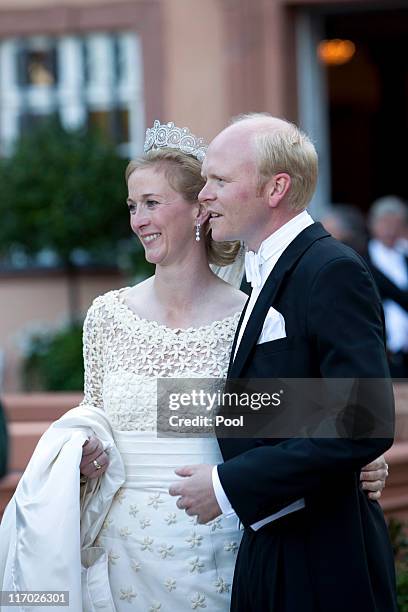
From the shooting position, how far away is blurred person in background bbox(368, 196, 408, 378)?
758 centimetres

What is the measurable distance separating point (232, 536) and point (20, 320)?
762 centimetres

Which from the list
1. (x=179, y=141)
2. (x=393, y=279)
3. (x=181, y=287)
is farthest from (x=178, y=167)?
(x=393, y=279)

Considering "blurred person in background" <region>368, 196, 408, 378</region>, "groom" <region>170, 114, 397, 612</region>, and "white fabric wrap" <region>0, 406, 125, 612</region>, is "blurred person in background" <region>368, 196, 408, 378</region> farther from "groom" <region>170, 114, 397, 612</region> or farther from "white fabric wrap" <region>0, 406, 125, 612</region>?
"groom" <region>170, 114, 397, 612</region>

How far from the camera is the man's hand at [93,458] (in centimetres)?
305

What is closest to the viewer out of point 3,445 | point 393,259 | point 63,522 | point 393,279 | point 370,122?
point 63,522

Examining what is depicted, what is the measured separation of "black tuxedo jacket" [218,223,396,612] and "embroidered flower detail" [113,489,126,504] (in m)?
0.49

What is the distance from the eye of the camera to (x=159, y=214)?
126 inches

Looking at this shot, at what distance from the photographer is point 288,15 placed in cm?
953

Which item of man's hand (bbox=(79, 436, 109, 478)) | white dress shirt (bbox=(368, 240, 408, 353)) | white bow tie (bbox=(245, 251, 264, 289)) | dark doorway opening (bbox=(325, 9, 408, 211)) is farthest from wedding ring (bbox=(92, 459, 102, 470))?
dark doorway opening (bbox=(325, 9, 408, 211))

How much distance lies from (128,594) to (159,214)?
1070 millimetres

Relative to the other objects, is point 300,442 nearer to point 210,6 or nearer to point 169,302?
point 169,302

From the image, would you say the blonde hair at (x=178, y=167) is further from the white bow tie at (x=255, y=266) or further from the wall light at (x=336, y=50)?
the wall light at (x=336, y=50)

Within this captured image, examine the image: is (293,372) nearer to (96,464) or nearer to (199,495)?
(199,495)

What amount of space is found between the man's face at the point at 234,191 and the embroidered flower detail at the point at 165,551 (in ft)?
2.97
